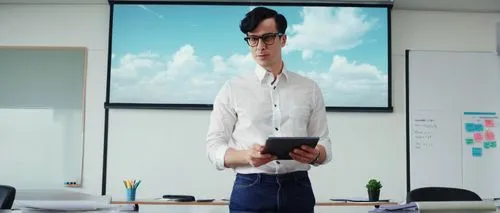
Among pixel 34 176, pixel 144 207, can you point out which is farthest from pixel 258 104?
pixel 34 176

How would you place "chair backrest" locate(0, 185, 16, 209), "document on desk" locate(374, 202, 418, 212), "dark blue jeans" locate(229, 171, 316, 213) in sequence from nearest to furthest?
1. "dark blue jeans" locate(229, 171, 316, 213)
2. "document on desk" locate(374, 202, 418, 212)
3. "chair backrest" locate(0, 185, 16, 209)

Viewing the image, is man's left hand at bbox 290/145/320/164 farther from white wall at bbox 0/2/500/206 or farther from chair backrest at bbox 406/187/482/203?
white wall at bbox 0/2/500/206

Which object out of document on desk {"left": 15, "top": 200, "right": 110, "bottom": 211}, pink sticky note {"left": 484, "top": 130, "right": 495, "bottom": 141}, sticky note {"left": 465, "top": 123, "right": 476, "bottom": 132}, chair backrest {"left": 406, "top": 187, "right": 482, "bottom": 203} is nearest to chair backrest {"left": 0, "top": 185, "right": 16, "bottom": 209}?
document on desk {"left": 15, "top": 200, "right": 110, "bottom": 211}

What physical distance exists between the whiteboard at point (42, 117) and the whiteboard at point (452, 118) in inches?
101

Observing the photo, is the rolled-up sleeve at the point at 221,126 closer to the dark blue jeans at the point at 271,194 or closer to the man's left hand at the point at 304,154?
the dark blue jeans at the point at 271,194

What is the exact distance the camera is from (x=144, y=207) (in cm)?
385

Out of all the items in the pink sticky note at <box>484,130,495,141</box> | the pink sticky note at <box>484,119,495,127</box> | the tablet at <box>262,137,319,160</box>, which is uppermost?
the pink sticky note at <box>484,119,495,127</box>

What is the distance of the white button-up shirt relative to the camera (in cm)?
167

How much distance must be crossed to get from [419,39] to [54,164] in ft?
9.88

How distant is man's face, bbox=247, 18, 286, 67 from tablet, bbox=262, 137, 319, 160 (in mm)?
344

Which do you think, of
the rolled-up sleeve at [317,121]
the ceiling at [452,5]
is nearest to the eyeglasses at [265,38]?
the rolled-up sleeve at [317,121]

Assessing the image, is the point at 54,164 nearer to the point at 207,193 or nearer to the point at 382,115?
the point at 207,193

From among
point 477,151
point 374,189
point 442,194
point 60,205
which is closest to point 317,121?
point 60,205

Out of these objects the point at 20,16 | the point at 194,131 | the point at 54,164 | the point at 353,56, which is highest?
the point at 20,16
